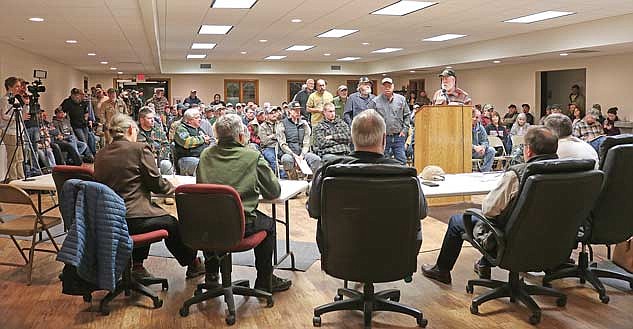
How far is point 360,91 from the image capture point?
7859mm

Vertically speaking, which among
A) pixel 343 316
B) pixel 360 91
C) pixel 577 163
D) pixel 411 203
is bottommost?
pixel 343 316

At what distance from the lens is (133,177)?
377 centimetres

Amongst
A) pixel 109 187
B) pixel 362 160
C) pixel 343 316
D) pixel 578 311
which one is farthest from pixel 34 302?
pixel 578 311

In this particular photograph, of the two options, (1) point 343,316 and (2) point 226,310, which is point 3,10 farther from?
(1) point 343,316

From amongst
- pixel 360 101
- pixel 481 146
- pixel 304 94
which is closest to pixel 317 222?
pixel 360 101

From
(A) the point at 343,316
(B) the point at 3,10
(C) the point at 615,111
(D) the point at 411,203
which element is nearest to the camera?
(D) the point at 411,203

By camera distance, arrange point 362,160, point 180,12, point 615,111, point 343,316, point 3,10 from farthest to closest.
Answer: point 615,111
point 180,12
point 3,10
point 343,316
point 362,160

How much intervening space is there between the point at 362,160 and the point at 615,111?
11.1 meters

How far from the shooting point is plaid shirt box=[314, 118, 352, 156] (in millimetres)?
7461

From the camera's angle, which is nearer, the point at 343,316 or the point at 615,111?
the point at 343,316

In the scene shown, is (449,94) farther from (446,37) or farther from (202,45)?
(202,45)

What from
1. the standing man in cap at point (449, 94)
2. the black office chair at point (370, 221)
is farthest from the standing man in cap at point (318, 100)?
the black office chair at point (370, 221)

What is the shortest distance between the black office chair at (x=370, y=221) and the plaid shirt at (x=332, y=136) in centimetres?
424

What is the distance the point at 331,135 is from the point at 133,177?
396cm
